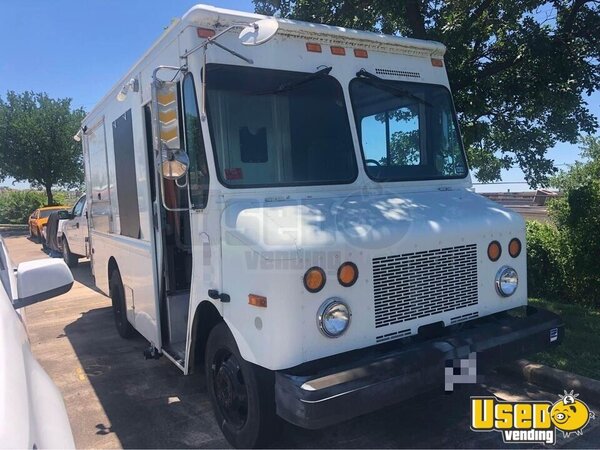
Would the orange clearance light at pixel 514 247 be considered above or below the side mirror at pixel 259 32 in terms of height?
below

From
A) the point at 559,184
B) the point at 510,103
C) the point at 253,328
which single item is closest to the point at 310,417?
the point at 253,328

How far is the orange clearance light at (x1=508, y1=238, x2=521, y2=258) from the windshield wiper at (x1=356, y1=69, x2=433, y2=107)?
1.46 metres

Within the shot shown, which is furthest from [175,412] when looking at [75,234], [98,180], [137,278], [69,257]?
[69,257]

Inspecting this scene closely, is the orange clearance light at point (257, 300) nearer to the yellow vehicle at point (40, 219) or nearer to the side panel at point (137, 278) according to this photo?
the side panel at point (137, 278)

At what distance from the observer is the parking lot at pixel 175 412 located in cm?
364

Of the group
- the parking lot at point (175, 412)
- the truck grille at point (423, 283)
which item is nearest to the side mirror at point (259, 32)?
the truck grille at point (423, 283)

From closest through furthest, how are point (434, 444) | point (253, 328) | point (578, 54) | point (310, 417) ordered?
point (310, 417), point (253, 328), point (434, 444), point (578, 54)

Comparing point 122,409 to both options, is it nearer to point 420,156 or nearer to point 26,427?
point 26,427

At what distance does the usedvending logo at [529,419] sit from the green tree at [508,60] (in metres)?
3.86

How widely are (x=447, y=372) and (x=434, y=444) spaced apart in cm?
69

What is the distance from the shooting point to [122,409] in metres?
4.32

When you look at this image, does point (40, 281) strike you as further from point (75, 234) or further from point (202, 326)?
point (75, 234)

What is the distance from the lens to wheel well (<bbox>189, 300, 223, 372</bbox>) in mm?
3734

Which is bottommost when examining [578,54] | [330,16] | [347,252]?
[347,252]
